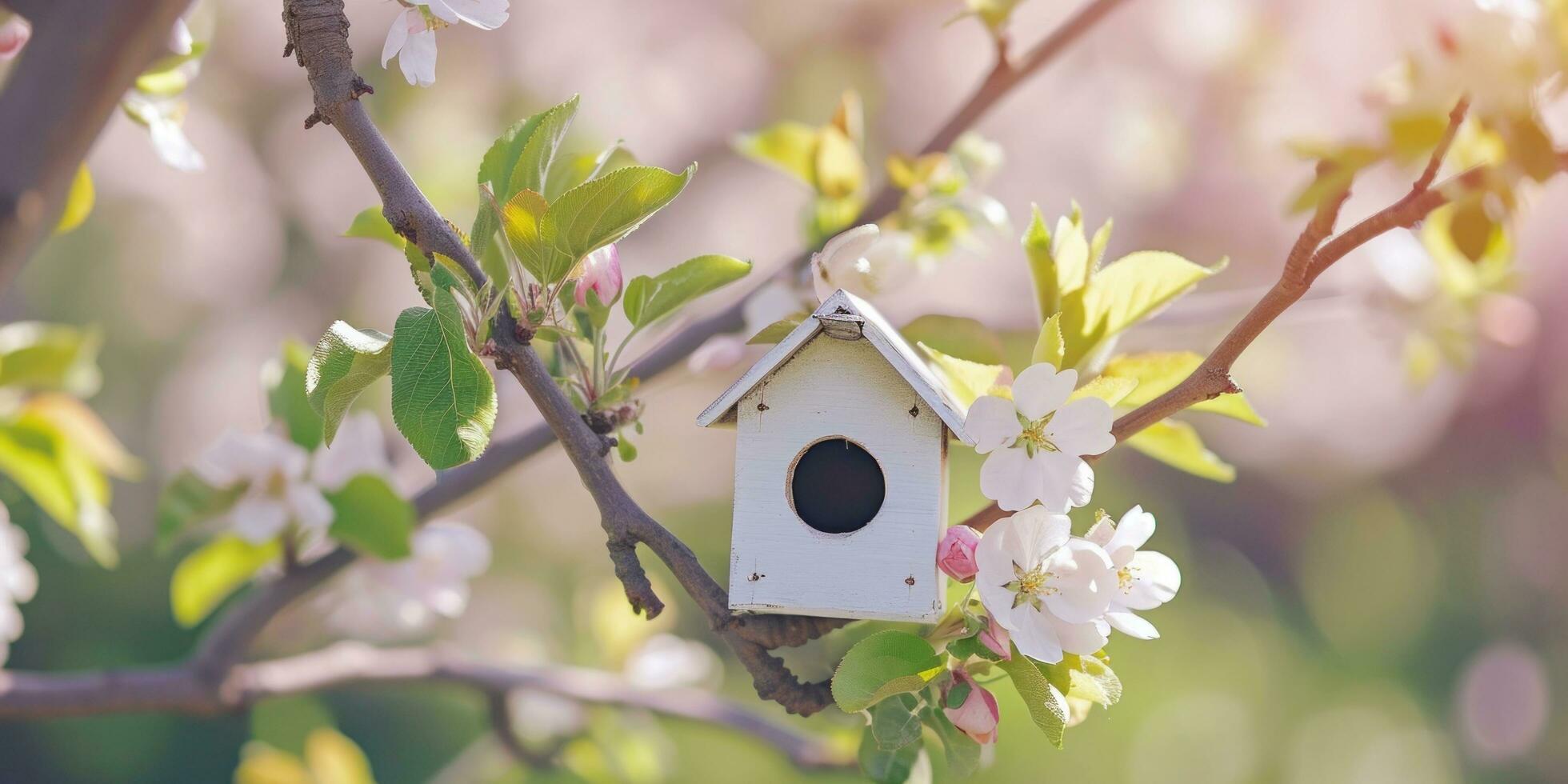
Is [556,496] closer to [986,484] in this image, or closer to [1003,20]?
[1003,20]

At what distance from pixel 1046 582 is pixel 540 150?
235 mm

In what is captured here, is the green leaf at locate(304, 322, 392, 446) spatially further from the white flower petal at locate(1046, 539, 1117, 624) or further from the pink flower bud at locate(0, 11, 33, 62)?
the pink flower bud at locate(0, 11, 33, 62)

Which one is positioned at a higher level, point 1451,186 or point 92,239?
point 92,239

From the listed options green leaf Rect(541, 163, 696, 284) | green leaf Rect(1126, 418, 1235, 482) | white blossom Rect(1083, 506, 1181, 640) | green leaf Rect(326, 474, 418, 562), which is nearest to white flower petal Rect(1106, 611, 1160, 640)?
white blossom Rect(1083, 506, 1181, 640)

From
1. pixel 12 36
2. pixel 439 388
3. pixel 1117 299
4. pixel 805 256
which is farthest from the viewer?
pixel 805 256

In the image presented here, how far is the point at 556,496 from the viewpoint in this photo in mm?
2029

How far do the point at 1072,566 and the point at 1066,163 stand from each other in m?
1.75

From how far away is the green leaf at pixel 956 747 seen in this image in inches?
16.4

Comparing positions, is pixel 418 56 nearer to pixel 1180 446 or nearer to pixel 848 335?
pixel 848 335

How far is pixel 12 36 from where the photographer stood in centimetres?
58

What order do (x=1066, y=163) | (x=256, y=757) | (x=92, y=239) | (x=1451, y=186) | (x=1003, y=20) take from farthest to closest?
(x=1066, y=163), (x=92, y=239), (x=256, y=757), (x=1003, y=20), (x=1451, y=186)

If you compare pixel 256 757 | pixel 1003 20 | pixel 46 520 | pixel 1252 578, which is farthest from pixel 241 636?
pixel 1252 578

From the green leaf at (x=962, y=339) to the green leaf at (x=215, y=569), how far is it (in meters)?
0.47

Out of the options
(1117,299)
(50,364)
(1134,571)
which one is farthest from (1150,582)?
(50,364)
